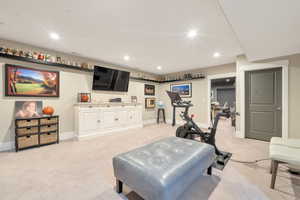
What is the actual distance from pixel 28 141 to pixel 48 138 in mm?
371

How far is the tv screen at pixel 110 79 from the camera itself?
4.36m

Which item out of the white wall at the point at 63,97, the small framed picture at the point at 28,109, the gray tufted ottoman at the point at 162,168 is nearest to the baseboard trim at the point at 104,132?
the white wall at the point at 63,97

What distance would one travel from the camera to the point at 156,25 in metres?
2.37

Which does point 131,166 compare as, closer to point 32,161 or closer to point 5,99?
point 32,161

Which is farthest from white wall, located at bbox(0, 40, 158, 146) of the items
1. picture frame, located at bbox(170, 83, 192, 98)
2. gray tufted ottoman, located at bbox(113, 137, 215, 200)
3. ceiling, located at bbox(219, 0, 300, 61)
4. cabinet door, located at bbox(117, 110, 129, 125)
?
ceiling, located at bbox(219, 0, 300, 61)

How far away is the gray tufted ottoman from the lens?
116 centimetres

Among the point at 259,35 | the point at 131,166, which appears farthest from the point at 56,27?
the point at 259,35

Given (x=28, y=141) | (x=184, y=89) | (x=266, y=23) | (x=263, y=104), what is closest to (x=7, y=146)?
(x=28, y=141)

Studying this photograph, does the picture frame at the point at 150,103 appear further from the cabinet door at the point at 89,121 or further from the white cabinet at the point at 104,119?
the cabinet door at the point at 89,121

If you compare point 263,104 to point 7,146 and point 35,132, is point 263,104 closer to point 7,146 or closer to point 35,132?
point 35,132

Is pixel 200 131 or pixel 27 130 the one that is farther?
pixel 27 130

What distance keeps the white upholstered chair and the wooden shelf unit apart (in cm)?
440

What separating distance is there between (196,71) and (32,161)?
580 centimetres

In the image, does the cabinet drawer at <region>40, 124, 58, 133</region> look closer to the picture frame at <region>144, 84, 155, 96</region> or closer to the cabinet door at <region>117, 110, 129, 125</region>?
the cabinet door at <region>117, 110, 129, 125</region>
